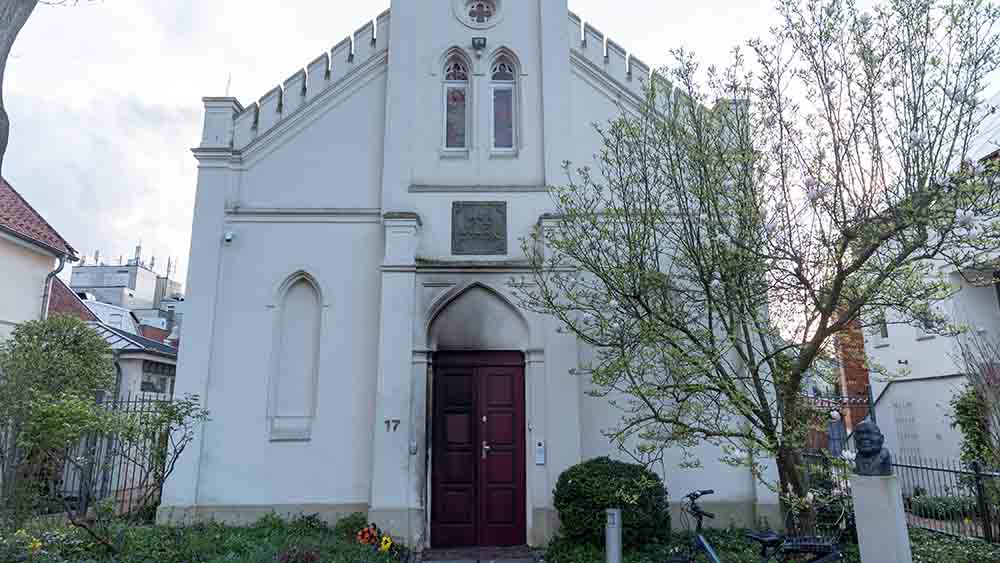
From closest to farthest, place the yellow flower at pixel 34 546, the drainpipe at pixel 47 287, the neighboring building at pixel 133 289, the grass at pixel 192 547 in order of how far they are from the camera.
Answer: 1. the yellow flower at pixel 34 546
2. the grass at pixel 192 547
3. the drainpipe at pixel 47 287
4. the neighboring building at pixel 133 289

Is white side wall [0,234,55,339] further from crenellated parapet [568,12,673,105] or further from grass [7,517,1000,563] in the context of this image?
crenellated parapet [568,12,673,105]

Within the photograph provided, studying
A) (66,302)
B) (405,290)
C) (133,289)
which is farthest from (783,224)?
(133,289)

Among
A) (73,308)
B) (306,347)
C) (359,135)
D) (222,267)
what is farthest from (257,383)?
(73,308)

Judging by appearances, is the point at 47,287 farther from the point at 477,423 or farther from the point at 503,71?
the point at 503,71

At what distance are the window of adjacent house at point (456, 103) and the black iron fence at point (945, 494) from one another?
7.62 meters

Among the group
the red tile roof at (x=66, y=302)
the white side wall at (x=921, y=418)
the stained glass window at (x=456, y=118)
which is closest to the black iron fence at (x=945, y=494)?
the white side wall at (x=921, y=418)

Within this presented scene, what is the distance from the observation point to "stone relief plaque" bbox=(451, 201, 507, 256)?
10438 millimetres

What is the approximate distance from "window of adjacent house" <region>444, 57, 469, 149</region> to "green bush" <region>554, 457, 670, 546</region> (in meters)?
6.18

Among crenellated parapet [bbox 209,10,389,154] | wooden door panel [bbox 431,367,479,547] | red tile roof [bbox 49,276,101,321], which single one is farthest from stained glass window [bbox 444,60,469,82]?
red tile roof [bbox 49,276,101,321]

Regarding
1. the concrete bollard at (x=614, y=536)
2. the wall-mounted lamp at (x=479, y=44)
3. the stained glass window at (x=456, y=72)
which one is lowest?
the concrete bollard at (x=614, y=536)

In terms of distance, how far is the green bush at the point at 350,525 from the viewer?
903 cm

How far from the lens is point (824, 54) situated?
725 cm

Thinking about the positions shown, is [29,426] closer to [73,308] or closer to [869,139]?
[869,139]

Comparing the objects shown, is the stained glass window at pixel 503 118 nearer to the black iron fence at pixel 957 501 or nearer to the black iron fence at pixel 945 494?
the black iron fence at pixel 945 494
